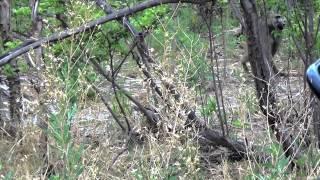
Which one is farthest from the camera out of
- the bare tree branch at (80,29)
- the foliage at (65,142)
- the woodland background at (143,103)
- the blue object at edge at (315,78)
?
the bare tree branch at (80,29)

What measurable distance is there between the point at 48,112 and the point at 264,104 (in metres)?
1.72

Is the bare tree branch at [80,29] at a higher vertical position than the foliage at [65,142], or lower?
higher

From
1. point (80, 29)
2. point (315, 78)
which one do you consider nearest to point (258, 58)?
point (80, 29)

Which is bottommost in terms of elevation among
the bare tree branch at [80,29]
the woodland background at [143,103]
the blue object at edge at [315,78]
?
the woodland background at [143,103]

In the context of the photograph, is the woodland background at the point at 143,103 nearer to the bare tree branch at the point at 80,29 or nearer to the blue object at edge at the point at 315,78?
the bare tree branch at the point at 80,29

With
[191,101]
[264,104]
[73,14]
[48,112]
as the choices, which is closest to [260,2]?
[264,104]

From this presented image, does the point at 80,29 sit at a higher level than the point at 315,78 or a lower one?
lower

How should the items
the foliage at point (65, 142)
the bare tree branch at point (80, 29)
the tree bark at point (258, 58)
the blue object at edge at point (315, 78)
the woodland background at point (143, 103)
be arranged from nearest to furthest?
the blue object at edge at point (315, 78)
the foliage at point (65, 142)
the woodland background at point (143, 103)
the bare tree branch at point (80, 29)
the tree bark at point (258, 58)

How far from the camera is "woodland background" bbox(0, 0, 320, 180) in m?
4.63

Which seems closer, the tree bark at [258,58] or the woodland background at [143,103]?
the woodland background at [143,103]

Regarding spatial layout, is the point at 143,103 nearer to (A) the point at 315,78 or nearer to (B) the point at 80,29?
(B) the point at 80,29

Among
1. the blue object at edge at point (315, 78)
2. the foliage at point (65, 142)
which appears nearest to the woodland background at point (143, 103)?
the foliage at point (65, 142)

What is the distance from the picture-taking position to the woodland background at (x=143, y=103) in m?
4.63

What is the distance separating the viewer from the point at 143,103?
22.3ft
